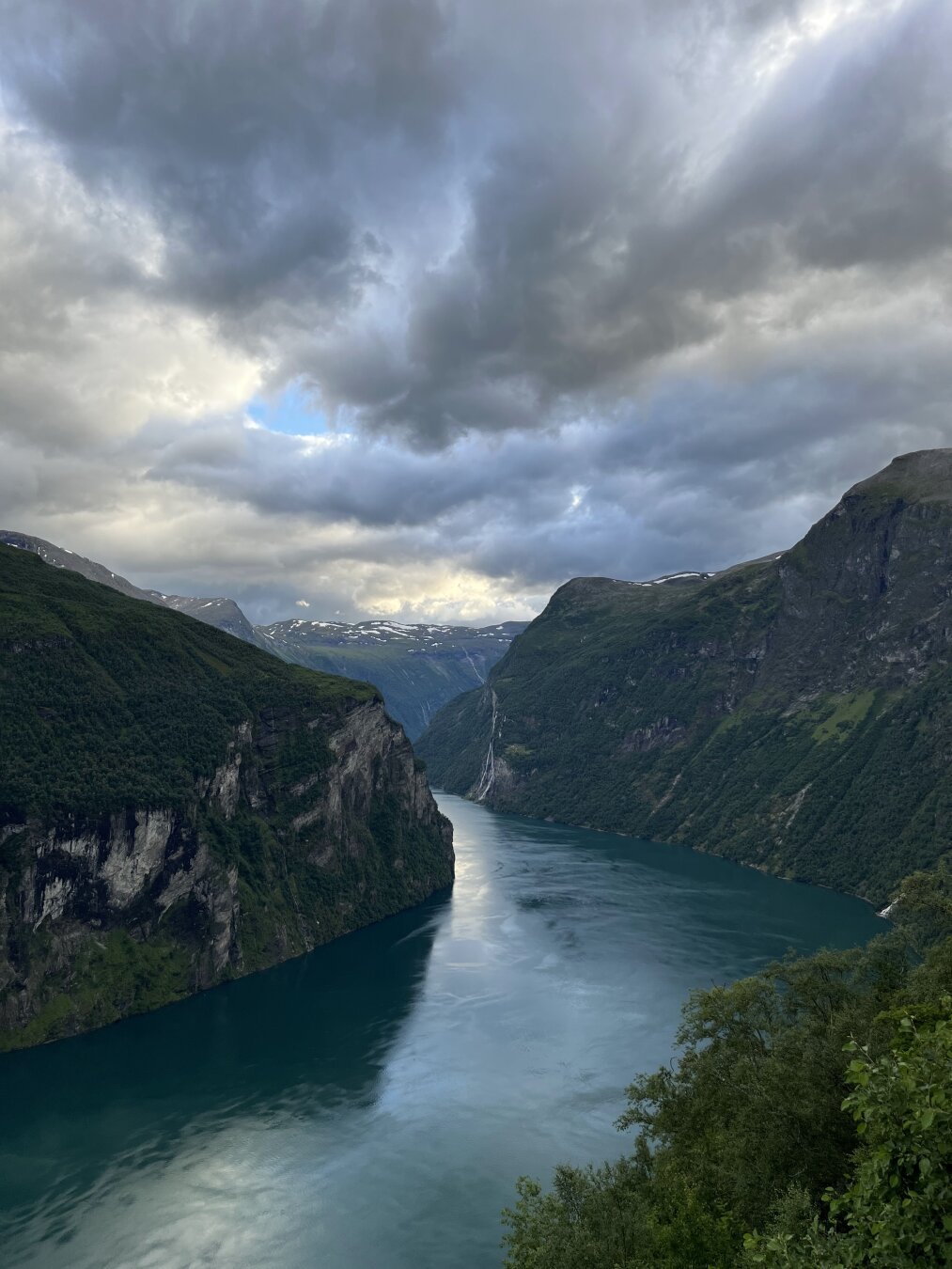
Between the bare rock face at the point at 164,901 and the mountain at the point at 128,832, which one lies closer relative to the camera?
the bare rock face at the point at 164,901

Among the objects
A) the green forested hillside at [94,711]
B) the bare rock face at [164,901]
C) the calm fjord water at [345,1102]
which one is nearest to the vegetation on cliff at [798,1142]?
the calm fjord water at [345,1102]

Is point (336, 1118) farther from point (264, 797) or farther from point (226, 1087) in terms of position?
point (264, 797)

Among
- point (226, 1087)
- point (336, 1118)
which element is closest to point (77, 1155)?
point (226, 1087)

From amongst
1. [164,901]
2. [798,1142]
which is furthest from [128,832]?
[798,1142]

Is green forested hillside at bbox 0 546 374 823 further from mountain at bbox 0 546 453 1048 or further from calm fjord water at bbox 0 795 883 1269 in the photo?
calm fjord water at bbox 0 795 883 1269

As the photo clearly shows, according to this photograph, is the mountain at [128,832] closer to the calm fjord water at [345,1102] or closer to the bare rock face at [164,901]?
the bare rock face at [164,901]

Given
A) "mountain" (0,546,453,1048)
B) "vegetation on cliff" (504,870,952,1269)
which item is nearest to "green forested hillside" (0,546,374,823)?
"mountain" (0,546,453,1048)

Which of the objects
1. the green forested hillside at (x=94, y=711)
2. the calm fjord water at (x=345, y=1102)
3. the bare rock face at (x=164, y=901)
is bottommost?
the calm fjord water at (x=345, y=1102)
